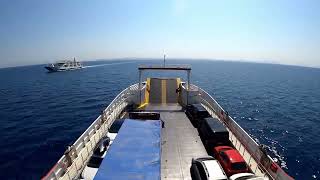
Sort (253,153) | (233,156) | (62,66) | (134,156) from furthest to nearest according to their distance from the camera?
(62,66), (253,153), (233,156), (134,156)

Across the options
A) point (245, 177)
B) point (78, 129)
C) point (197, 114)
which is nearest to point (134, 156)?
point (245, 177)

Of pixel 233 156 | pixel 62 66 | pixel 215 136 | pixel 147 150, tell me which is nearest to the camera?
pixel 147 150

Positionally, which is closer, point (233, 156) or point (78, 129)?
point (233, 156)

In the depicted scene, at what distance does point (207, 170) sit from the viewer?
41.1 ft

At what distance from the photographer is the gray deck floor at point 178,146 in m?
14.7

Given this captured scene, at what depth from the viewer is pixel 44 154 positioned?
27562 mm

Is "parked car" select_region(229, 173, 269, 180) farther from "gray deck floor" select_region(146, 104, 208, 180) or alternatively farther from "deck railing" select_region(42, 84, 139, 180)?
"deck railing" select_region(42, 84, 139, 180)

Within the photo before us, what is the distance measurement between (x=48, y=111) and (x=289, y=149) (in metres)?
46.9

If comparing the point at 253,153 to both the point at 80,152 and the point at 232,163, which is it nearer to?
the point at 232,163

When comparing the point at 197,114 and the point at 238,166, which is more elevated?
the point at 197,114

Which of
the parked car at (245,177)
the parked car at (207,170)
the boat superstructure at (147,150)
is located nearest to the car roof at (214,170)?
the parked car at (207,170)

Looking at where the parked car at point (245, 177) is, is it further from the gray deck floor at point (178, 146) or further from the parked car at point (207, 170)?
the gray deck floor at point (178, 146)

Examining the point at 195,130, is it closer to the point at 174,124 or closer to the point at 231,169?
the point at 174,124

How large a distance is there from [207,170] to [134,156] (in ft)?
14.7
